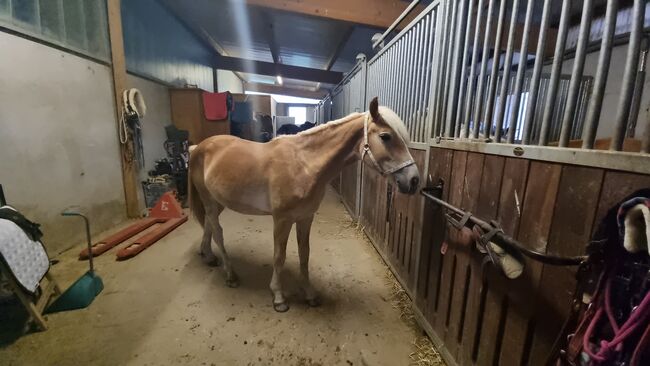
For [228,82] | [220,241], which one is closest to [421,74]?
[220,241]

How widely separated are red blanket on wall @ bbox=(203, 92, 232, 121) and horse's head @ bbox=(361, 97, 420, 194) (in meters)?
3.88

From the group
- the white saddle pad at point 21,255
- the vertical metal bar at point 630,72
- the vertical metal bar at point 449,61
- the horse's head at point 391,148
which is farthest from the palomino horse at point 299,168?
the white saddle pad at point 21,255

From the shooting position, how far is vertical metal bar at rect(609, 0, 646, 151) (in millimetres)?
598

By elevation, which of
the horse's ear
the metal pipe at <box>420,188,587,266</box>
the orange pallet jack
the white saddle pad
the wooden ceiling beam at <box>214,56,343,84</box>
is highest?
the wooden ceiling beam at <box>214,56,343,84</box>

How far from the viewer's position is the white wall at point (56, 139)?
1.90 metres

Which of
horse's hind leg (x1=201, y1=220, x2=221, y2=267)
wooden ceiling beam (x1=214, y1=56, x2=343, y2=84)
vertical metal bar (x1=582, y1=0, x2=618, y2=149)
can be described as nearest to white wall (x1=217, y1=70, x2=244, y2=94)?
wooden ceiling beam (x1=214, y1=56, x2=343, y2=84)

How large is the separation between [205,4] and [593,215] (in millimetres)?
5254

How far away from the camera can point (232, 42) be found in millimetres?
5895

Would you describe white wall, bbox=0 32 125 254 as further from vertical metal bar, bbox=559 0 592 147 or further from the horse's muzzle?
vertical metal bar, bbox=559 0 592 147

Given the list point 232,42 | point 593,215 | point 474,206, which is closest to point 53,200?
point 474,206

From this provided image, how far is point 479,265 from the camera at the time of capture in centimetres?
109

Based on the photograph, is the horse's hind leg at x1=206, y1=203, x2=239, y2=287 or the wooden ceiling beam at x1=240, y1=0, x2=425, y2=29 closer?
the horse's hind leg at x1=206, y1=203, x2=239, y2=287

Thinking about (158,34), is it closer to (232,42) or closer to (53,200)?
(232,42)

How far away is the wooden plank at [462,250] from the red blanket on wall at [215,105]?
435 cm
